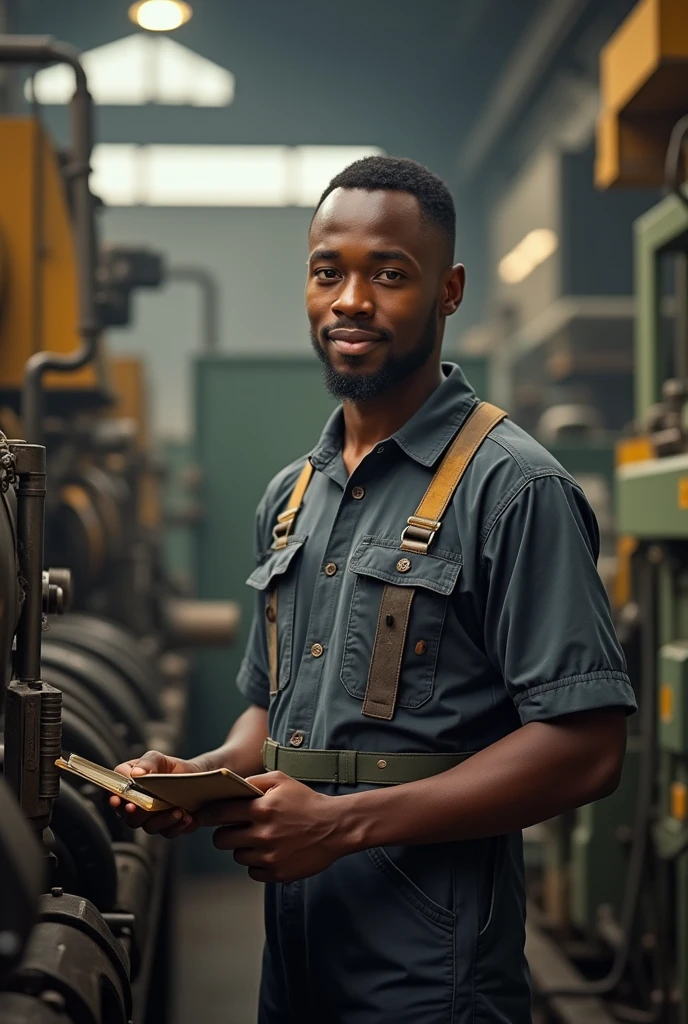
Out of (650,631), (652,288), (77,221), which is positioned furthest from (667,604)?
(77,221)

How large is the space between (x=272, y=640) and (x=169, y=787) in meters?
0.37

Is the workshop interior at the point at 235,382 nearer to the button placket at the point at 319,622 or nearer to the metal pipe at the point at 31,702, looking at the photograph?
the metal pipe at the point at 31,702

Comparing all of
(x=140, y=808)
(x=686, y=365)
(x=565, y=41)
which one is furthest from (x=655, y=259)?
(x=565, y=41)

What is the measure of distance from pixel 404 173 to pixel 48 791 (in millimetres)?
802

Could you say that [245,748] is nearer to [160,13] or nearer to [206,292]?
[160,13]

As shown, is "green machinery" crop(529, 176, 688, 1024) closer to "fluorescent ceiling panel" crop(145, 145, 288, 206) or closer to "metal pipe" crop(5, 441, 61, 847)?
"metal pipe" crop(5, 441, 61, 847)

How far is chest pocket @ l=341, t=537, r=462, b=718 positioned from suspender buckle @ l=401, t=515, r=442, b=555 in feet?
0.03

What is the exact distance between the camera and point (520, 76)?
930cm

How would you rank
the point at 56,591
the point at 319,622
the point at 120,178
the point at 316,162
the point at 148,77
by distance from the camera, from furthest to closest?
the point at 120,178
the point at 316,162
the point at 148,77
the point at 319,622
the point at 56,591

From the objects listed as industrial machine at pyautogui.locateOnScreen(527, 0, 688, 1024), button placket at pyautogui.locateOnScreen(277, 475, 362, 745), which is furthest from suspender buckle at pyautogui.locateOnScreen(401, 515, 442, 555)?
industrial machine at pyautogui.locateOnScreen(527, 0, 688, 1024)

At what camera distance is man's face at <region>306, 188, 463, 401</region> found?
1.47 metres

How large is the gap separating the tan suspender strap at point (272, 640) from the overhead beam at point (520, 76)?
693cm

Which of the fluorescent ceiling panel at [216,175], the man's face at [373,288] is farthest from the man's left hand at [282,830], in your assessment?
the fluorescent ceiling panel at [216,175]

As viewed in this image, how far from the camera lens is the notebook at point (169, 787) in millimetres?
1249
